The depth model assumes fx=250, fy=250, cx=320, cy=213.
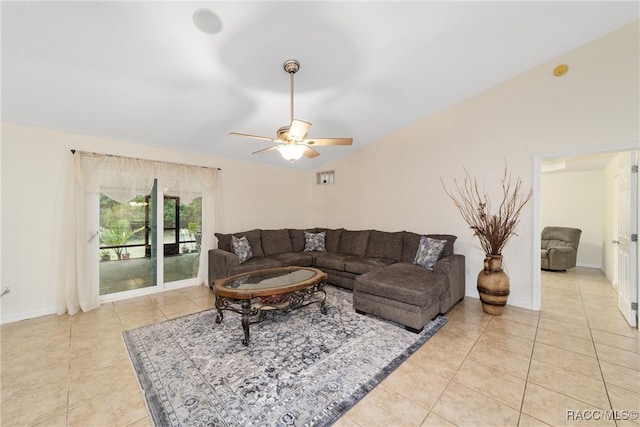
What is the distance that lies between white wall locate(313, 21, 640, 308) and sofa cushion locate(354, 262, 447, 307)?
4.04 ft

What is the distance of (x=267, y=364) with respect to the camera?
2.21m

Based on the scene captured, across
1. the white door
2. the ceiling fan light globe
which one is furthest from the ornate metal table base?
the white door

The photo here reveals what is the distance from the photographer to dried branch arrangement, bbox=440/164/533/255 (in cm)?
329

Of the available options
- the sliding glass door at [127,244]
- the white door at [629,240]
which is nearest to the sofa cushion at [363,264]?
the white door at [629,240]

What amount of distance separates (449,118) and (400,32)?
2.15 metres

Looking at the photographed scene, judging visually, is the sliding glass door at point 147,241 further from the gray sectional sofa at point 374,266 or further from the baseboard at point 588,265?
the baseboard at point 588,265

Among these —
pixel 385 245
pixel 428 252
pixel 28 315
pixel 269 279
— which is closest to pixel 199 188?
pixel 269 279

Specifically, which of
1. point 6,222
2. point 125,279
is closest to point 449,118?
point 125,279

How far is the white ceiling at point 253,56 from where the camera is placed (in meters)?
2.08

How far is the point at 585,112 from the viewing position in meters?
3.04

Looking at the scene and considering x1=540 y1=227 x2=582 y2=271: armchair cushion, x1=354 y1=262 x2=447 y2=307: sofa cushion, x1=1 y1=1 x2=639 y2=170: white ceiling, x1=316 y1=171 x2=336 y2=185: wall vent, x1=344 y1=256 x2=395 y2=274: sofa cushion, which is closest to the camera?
x1=1 y1=1 x2=639 y2=170: white ceiling

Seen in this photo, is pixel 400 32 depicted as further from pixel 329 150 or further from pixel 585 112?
pixel 329 150

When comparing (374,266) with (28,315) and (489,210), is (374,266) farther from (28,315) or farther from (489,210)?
(28,315)

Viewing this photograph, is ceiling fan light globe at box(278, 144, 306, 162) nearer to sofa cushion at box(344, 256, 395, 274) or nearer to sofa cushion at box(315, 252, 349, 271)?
sofa cushion at box(344, 256, 395, 274)
